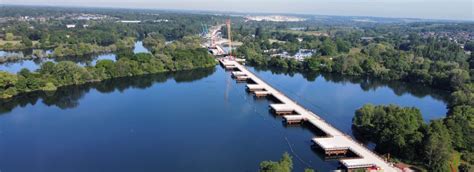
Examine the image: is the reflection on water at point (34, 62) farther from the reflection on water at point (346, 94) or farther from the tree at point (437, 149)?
the tree at point (437, 149)

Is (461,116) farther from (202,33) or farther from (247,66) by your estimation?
(202,33)

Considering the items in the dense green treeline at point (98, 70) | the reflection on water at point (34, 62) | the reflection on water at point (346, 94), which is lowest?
the reflection on water at point (346, 94)

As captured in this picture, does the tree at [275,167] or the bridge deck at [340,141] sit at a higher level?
the tree at [275,167]

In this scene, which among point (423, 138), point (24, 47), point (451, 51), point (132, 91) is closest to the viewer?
point (423, 138)

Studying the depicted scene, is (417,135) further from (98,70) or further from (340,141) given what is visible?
(98,70)

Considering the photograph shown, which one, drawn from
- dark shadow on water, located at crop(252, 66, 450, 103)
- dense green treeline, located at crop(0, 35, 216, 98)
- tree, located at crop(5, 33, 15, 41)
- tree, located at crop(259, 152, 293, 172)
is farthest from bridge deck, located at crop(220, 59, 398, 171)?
tree, located at crop(5, 33, 15, 41)

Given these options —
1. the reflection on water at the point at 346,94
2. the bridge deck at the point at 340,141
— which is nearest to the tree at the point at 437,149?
the bridge deck at the point at 340,141

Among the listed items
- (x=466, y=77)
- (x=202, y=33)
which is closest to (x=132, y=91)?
(x=466, y=77)
